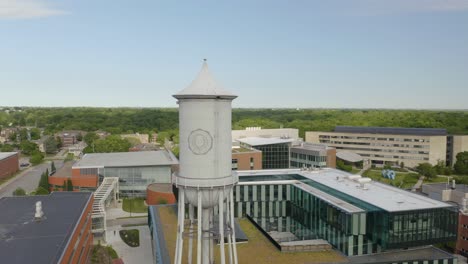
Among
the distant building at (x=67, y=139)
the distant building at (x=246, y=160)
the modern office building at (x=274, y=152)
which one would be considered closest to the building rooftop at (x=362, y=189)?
the distant building at (x=246, y=160)

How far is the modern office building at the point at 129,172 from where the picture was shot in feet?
242

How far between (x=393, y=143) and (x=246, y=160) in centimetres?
5608

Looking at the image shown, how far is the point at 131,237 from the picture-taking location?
5122 cm

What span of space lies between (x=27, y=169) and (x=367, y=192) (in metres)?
92.3

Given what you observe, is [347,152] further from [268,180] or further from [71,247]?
[71,247]

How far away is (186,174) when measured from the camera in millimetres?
23938

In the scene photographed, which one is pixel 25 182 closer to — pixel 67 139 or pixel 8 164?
pixel 8 164

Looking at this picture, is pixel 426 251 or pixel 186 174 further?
pixel 426 251

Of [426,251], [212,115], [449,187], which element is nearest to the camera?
[212,115]

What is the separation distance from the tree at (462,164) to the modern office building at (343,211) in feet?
192

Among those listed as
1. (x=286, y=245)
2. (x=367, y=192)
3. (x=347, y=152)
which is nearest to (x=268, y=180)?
(x=367, y=192)

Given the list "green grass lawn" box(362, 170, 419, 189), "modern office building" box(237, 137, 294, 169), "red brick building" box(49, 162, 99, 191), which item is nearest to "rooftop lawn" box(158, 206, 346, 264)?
"red brick building" box(49, 162, 99, 191)

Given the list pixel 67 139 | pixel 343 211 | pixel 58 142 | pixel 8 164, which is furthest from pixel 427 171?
pixel 67 139

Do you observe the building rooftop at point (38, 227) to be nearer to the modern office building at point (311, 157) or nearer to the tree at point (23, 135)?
the modern office building at point (311, 157)
